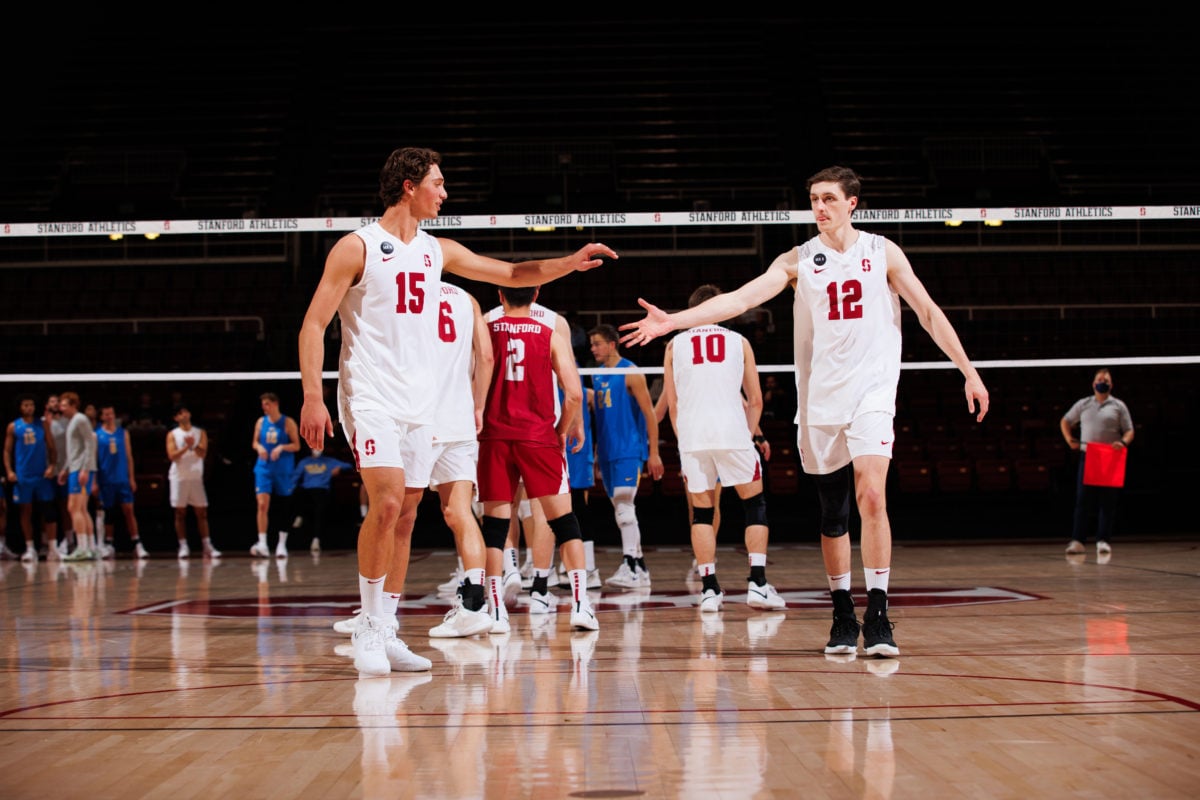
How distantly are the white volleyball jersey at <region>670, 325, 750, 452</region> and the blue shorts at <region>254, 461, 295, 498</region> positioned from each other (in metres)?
7.00

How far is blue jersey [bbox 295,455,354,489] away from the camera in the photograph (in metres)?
13.6

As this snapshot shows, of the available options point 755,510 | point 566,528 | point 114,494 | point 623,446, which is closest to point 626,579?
point 623,446

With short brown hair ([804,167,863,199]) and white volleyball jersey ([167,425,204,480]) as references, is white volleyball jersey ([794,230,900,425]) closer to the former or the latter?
short brown hair ([804,167,863,199])

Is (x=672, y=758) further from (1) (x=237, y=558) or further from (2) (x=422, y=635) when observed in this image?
(1) (x=237, y=558)

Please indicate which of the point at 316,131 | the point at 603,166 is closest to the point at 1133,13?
the point at 603,166

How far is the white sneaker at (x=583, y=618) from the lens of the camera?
5789mm

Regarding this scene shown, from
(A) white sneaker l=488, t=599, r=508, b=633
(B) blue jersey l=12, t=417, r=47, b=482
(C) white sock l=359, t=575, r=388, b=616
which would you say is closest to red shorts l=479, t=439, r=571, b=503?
(A) white sneaker l=488, t=599, r=508, b=633

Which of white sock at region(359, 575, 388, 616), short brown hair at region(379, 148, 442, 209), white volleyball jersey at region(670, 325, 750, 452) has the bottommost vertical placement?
white sock at region(359, 575, 388, 616)

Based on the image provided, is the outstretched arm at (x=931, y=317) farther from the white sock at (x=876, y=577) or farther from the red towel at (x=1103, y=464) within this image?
the red towel at (x=1103, y=464)

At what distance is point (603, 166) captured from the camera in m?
20.5

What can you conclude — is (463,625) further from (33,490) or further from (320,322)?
(33,490)

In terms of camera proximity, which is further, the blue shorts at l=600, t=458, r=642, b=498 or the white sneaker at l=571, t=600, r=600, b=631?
the blue shorts at l=600, t=458, r=642, b=498

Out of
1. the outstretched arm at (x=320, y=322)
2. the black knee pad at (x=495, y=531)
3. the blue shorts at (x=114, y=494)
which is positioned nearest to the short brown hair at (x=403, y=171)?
the outstretched arm at (x=320, y=322)

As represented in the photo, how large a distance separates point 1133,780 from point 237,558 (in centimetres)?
1144
